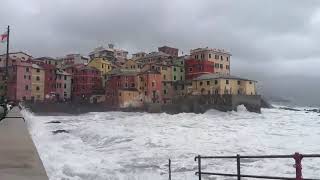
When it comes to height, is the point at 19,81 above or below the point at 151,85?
above

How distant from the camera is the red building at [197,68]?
92.1 m

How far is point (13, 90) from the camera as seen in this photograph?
80125 millimetres

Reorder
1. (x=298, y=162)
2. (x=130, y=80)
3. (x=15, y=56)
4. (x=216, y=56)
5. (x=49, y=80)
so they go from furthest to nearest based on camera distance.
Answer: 1. (x=216, y=56)
2. (x=15, y=56)
3. (x=130, y=80)
4. (x=49, y=80)
5. (x=298, y=162)

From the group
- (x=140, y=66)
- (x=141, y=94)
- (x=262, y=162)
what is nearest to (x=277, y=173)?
(x=262, y=162)

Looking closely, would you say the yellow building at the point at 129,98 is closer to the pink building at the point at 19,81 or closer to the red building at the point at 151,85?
the red building at the point at 151,85

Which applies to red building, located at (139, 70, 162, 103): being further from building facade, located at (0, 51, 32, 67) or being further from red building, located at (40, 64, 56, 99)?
building facade, located at (0, 51, 32, 67)

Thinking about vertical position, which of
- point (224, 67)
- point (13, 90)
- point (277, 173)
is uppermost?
point (224, 67)

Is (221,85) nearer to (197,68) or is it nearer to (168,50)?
(197,68)

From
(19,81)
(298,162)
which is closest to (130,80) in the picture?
(19,81)

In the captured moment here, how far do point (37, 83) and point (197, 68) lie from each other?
35.2 m

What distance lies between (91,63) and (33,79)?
2372 cm

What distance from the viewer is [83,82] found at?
306 ft

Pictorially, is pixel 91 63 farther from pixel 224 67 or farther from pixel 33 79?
pixel 224 67

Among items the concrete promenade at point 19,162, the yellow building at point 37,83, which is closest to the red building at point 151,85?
the yellow building at point 37,83
